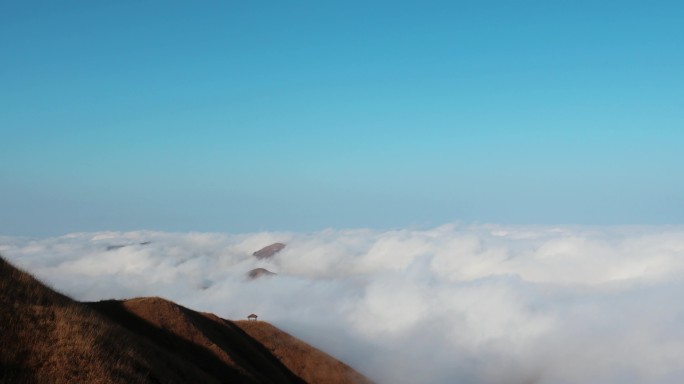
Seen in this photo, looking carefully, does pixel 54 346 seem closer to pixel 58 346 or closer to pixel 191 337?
pixel 58 346

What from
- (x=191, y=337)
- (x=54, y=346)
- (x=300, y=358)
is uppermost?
(x=300, y=358)

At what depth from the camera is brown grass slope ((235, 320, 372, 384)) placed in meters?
90.2

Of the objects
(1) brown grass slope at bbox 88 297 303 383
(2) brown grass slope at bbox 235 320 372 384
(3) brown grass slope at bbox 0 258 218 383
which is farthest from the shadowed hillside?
(2) brown grass slope at bbox 235 320 372 384

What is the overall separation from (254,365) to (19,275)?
4808 cm

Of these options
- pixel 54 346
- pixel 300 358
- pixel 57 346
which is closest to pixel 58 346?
pixel 57 346

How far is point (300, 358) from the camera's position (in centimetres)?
9275

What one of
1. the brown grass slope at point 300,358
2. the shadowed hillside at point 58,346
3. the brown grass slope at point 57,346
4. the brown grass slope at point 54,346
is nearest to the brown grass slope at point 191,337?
Answer: the brown grass slope at point 300,358

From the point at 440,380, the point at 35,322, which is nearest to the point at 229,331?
the point at 35,322

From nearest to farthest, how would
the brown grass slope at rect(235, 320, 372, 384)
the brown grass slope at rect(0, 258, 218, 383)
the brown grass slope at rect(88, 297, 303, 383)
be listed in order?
the brown grass slope at rect(0, 258, 218, 383), the brown grass slope at rect(88, 297, 303, 383), the brown grass slope at rect(235, 320, 372, 384)

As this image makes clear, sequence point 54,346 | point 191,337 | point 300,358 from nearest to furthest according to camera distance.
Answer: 1. point 54,346
2. point 191,337
3. point 300,358

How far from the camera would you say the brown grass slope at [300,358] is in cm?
9019

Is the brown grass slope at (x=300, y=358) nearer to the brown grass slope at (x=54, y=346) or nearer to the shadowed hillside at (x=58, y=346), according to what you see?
the shadowed hillside at (x=58, y=346)

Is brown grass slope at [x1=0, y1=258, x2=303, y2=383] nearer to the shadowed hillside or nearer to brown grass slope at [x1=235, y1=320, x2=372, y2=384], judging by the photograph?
the shadowed hillside

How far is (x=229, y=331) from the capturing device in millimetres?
82375
